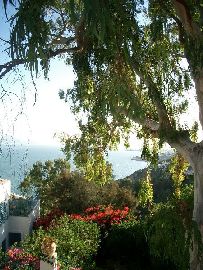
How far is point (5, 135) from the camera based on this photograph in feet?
16.3

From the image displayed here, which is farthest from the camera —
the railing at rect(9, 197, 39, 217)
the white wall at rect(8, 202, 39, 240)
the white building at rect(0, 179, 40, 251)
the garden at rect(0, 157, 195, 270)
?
the railing at rect(9, 197, 39, 217)

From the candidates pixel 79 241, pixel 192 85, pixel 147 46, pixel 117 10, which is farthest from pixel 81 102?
pixel 79 241

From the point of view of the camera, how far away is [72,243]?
12375 mm

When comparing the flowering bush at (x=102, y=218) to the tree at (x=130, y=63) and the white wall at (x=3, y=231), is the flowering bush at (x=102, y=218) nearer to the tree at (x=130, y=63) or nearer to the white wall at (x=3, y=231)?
the white wall at (x=3, y=231)

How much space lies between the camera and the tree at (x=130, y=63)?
220 inches

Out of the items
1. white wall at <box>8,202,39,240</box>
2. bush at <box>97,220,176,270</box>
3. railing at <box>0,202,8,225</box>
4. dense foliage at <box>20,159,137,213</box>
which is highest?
dense foliage at <box>20,159,137,213</box>

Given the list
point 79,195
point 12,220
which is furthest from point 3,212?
point 79,195

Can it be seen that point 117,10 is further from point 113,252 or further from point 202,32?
point 113,252

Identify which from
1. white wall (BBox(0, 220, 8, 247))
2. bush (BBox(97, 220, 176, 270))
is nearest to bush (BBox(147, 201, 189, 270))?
bush (BBox(97, 220, 176, 270))

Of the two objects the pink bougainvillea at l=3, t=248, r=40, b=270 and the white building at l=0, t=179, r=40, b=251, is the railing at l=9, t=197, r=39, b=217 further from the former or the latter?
the pink bougainvillea at l=3, t=248, r=40, b=270

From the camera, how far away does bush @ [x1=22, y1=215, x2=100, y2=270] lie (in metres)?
11.4

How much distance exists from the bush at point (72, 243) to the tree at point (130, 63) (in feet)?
10.2

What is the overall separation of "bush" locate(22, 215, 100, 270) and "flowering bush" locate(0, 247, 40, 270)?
0.24m

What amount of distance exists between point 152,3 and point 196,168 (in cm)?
350
